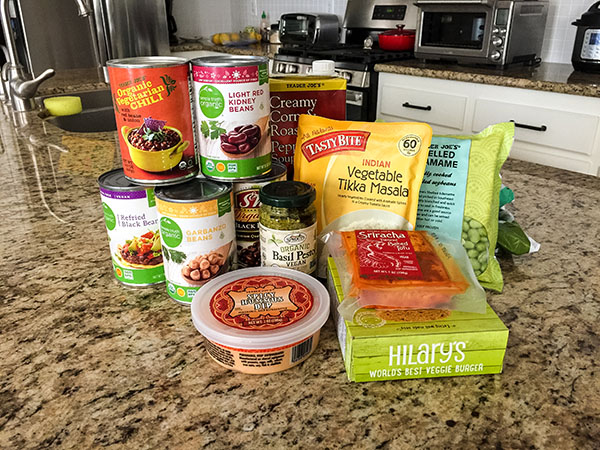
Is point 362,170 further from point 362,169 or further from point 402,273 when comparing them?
point 402,273

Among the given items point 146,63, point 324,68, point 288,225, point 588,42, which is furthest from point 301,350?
point 588,42

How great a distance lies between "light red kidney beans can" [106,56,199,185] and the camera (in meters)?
0.63

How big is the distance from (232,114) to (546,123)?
2075mm

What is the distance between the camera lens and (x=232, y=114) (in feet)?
2.16

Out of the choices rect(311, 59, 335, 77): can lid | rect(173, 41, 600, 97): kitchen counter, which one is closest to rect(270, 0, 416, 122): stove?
rect(173, 41, 600, 97): kitchen counter

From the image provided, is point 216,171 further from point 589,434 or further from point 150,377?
point 589,434

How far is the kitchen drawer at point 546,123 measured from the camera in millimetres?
2184

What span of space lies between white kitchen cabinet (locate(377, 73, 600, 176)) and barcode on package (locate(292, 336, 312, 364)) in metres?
2.09

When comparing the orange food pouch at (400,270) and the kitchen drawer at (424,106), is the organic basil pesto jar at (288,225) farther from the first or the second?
the kitchen drawer at (424,106)

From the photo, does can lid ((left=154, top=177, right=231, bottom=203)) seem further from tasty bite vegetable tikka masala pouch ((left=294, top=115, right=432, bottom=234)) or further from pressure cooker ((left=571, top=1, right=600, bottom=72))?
pressure cooker ((left=571, top=1, right=600, bottom=72))

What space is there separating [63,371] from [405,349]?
1.28 ft

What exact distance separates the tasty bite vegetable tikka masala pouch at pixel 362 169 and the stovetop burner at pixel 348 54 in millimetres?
2277

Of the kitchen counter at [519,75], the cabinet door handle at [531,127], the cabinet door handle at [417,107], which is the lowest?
the cabinet door handle at [531,127]

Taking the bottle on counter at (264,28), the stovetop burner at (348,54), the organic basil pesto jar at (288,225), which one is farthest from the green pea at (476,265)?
the bottle on counter at (264,28)
